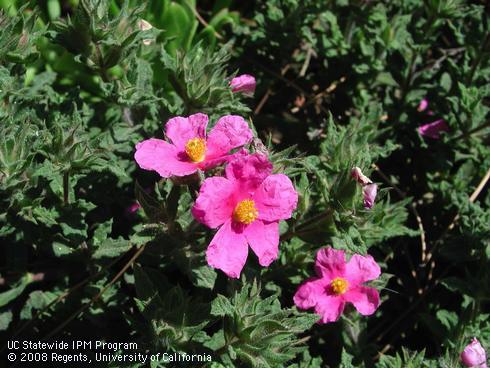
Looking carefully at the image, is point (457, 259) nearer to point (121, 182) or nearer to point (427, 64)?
point (427, 64)

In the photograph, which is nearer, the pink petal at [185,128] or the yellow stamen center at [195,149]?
the yellow stamen center at [195,149]

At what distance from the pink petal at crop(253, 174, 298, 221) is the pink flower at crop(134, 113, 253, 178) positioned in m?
0.18

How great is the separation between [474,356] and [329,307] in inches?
25.3

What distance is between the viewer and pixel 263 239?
7.20 ft

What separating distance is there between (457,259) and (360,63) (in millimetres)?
1339

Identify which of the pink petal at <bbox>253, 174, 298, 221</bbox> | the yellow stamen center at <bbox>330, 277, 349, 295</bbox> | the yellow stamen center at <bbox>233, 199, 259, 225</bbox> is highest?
the pink petal at <bbox>253, 174, 298, 221</bbox>

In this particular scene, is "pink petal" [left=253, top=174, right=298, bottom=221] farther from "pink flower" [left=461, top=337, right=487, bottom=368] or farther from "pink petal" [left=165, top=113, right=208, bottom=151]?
"pink flower" [left=461, top=337, right=487, bottom=368]

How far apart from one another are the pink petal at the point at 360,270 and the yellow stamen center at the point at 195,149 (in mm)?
955

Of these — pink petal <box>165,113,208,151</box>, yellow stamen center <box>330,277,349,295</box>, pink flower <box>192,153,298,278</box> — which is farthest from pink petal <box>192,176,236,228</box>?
yellow stamen center <box>330,277,349,295</box>

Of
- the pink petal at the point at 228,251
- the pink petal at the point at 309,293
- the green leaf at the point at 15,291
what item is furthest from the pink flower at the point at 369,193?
the green leaf at the point at 15,291

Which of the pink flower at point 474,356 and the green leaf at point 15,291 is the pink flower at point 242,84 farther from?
the pink flower at point 474,356

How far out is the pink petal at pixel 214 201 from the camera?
2.06 metres

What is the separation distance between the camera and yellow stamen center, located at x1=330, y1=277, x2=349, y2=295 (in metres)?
2.72

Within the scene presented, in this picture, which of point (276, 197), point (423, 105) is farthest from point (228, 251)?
point (423, 105)
